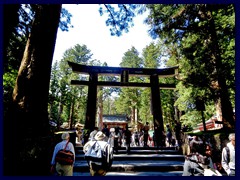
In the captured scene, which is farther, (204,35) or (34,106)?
(204,35)

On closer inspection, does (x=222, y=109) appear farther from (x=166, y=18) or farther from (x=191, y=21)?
(x=166, y=18)

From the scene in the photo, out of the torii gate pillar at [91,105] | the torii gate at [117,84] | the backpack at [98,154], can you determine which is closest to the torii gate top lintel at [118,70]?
the torii gate at [117,84]

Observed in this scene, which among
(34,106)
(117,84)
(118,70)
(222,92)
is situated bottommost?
(34,106)

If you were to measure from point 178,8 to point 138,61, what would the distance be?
86.2ft

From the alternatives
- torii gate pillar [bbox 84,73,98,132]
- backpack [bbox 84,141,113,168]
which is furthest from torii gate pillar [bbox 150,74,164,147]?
backpack [bbox 84,141,113,168]

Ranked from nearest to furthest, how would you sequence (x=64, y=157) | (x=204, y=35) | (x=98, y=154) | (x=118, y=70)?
(x=64, y=157) < (x=98, y=154) < (x=204, y=35) < (x=118, y=70)

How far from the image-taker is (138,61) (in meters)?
35.2

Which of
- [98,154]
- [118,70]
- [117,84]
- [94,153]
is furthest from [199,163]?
[118,70]

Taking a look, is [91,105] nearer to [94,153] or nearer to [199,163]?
[94,153]

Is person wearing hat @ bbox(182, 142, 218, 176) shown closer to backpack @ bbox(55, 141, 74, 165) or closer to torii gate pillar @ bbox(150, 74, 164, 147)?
backpack @ bbox(55, 141, 74, 165)

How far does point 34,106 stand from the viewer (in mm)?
5629

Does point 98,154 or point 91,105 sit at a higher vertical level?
point 91,105

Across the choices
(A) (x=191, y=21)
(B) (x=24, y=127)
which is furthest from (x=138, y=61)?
(B) (x=24, y=127)

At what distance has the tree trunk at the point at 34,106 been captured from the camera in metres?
4.46
